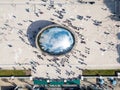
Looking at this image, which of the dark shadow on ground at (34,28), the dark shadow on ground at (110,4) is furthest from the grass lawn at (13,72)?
the dark shadow on ground at (110,4)

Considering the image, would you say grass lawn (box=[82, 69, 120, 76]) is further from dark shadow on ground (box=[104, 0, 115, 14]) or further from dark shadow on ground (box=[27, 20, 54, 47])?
dark shadow on ground (box=[27, 20, 54, 47])

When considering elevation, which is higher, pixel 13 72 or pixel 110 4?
pixel 110 4

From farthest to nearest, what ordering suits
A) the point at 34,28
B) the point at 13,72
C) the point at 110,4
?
the point at 13,72, the point at 34,28, the point at 110,4

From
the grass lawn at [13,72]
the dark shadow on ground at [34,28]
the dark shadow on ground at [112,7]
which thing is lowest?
the grass lawn at [13,72]

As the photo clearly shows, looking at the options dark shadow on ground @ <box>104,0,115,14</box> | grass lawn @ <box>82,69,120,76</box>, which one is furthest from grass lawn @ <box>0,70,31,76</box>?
dark shadow on ground @ <box>104,0,115,14</box>

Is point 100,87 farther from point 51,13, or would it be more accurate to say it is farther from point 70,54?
point 51,13

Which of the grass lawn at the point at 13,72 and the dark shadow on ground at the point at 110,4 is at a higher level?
the dark shadow on ground at the point at 110,4

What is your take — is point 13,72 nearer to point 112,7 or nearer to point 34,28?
point 34,28

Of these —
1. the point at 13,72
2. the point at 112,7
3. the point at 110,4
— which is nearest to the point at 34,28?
the point at 13,72

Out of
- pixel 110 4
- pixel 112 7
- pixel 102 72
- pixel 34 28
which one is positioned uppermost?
pixel 110 4

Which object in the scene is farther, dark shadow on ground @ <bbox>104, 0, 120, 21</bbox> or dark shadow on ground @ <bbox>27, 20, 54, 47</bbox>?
dark shadow on ground @ <bbox>27, 20, 54, 47</bbox>

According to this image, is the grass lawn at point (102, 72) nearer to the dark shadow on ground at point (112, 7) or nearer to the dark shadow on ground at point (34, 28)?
the dark shadow on ground at point (112, 7)
